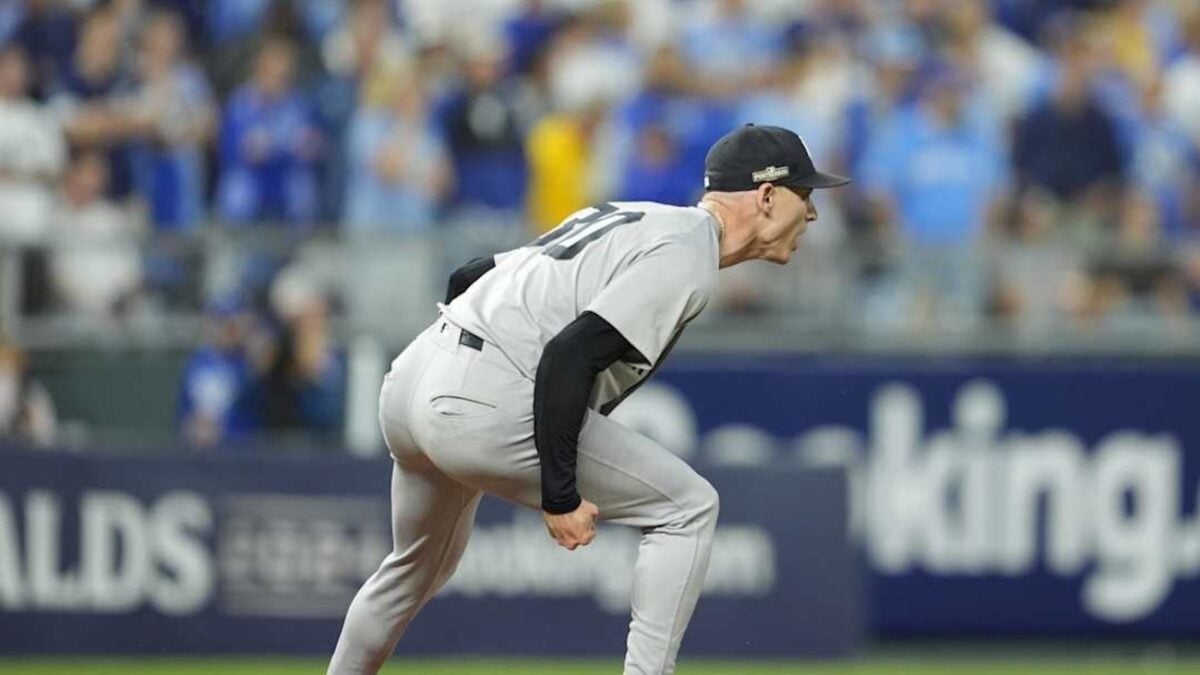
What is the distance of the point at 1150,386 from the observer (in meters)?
12.6

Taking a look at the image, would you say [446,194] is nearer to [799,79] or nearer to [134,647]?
[799,79]

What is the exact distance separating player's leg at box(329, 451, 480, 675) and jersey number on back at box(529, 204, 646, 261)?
807 mm

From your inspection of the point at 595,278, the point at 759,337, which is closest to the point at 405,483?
the point at 595,278

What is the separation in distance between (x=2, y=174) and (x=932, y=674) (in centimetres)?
615

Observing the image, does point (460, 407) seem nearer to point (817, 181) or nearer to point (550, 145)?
point (817, 181)

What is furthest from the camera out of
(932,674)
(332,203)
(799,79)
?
(799,79)

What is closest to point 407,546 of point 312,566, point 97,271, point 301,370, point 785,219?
point 785,219

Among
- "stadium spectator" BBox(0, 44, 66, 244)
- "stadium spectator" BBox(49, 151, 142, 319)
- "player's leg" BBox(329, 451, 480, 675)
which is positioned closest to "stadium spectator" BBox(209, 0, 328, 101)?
"stadium spectator" BBox(0, 44, 66, 244)

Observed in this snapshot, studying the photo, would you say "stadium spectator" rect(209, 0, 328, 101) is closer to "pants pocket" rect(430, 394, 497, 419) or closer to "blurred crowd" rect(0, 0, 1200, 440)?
"blurred crowd" rect(0, 0, 1200, 440)

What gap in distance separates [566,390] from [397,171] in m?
7.28

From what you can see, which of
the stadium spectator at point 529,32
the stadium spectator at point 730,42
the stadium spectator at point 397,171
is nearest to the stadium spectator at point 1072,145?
the stadium spectator at point 730,42

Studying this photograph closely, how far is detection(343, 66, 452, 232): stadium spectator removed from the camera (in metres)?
13.2

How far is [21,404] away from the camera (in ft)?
38.6

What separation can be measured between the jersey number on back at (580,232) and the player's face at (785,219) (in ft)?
1.34
